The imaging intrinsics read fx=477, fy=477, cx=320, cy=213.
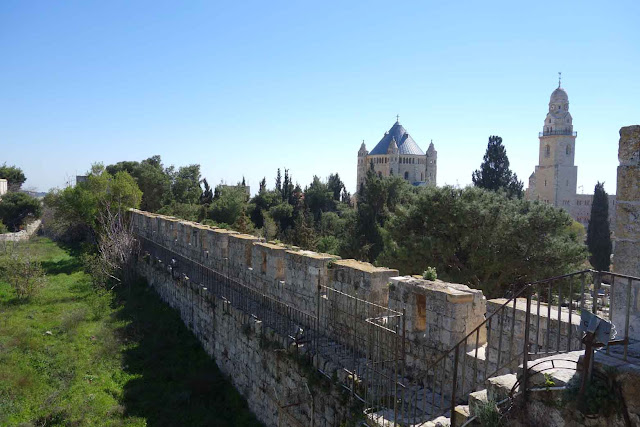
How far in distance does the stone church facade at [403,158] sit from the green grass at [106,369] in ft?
187

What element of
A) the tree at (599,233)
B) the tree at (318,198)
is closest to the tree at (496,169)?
the tree at (599,233)

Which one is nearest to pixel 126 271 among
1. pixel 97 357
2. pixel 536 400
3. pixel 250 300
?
pixel 97 357

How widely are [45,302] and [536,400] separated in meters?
13.6

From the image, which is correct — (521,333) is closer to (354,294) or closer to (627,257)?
(627,257)

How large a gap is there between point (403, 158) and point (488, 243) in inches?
2161

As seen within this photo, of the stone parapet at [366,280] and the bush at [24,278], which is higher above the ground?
the stone parapet at [366,280]

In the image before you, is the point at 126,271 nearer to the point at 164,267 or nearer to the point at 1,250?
the point at 164,267

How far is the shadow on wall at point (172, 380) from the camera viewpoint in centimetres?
750

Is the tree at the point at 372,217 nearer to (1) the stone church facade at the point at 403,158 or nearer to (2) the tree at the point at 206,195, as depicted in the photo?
(2) the tree at the point at 206,195

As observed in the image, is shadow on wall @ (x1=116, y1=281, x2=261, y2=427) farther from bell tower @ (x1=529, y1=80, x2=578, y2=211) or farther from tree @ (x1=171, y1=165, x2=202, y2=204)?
bell tower @ (x1=529, y1=80, x2=578, y2=211)

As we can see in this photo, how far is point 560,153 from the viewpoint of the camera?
58.0 m

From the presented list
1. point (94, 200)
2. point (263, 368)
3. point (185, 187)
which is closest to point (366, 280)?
point (263, 368)

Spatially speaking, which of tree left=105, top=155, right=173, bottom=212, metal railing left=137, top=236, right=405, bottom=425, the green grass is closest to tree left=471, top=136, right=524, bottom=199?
tree left=105, top=155, right=173, bottom=212

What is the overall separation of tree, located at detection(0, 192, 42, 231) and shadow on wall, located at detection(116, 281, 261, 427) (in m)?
25.8
